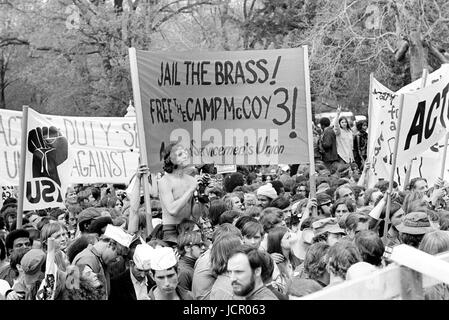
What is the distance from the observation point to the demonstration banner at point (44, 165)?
930 centimetres

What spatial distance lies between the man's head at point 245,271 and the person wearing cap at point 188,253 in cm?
140

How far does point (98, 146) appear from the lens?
12.5 meters

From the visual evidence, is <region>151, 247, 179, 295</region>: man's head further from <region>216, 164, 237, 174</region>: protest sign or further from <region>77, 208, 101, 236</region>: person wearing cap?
<region>216, 164, 237, 174</region>: protest sign

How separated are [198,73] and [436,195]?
109 inches

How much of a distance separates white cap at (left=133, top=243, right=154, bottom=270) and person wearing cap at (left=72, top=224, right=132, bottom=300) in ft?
1.86

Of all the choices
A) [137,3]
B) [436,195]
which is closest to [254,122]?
[436,195]

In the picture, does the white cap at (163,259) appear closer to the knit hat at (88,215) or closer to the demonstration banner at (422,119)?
the knit hat at (88,215)

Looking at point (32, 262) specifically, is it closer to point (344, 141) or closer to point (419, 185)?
point (419, 185)

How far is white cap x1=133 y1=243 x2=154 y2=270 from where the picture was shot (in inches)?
212

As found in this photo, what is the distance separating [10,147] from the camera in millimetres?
11055

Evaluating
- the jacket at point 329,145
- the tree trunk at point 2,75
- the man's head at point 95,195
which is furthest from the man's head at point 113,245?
the tree trunk at point 2,75

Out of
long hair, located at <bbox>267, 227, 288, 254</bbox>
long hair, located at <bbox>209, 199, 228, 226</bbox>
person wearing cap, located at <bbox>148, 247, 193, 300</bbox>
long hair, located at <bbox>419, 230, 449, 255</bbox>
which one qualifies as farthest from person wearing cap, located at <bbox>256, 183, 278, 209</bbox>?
person wearing cap, located at <bbox>148, 247, 193, 300</bbox>

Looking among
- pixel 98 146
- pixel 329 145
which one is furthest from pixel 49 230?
pixel 329 145

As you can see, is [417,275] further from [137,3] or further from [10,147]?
[137,3]
